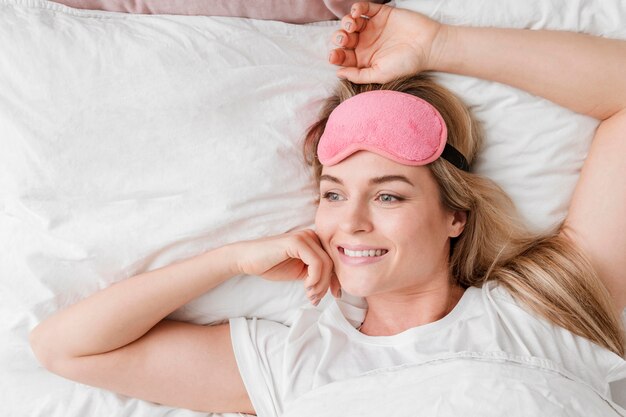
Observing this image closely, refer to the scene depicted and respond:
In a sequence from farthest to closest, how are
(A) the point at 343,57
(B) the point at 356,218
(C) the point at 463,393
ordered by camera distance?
(A) the point at 343,57
(B) the point at 356,218
(C) the point at 463,393

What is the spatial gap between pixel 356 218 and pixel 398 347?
32 cm

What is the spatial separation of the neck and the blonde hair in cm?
9

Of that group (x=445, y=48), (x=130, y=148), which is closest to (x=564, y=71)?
(x=445, y=48)

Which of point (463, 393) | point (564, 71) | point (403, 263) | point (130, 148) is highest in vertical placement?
point (564, 71)

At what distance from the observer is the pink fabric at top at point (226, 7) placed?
1804 millimetres

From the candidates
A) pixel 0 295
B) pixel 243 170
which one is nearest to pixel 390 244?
pixel 243 170

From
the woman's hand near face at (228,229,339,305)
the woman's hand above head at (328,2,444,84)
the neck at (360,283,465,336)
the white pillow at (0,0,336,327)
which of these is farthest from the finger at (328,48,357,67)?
the neck at (360,283,465,336)

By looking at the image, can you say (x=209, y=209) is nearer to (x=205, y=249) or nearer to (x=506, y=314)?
(x=205, y=249)

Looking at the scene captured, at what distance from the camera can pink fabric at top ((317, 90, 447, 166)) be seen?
1558 millimetres

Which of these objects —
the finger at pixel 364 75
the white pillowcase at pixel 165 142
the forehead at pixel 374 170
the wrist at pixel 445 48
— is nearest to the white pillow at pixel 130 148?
the white pillowcase at pixel 165 142

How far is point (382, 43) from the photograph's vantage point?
178cm

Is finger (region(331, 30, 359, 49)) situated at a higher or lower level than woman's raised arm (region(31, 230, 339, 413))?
higher

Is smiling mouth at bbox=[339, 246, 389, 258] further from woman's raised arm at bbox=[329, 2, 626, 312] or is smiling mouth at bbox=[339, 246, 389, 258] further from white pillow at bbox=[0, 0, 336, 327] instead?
woman's raised arm at bbox=[329, 2, 626, 312]

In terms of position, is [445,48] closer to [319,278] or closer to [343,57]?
[343,57]
